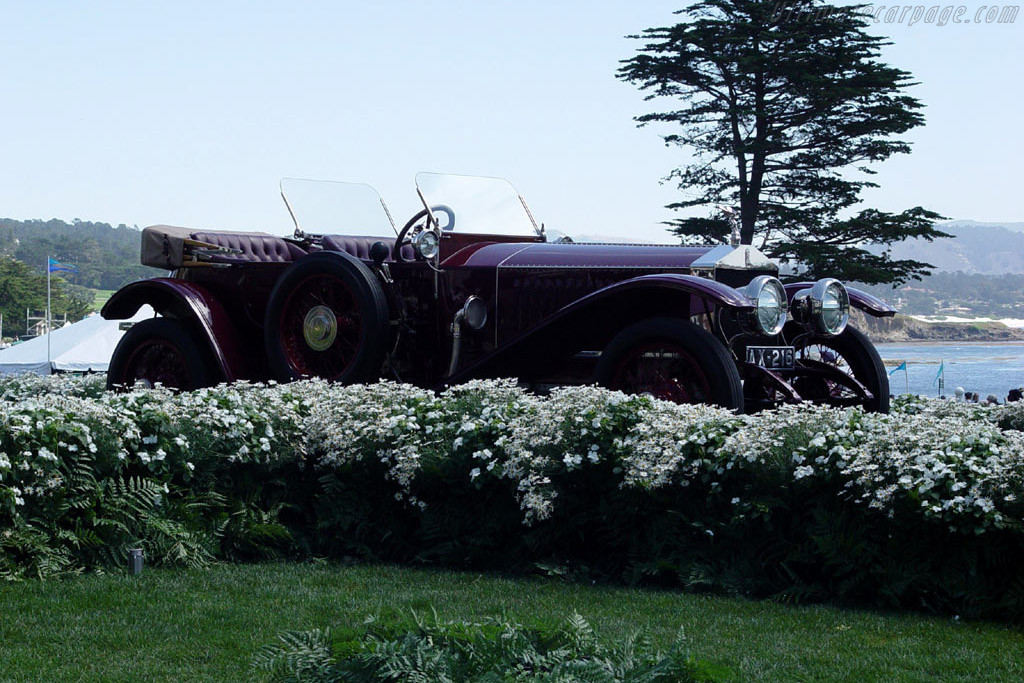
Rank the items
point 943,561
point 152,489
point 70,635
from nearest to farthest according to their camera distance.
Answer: point 70,635 < point 943,561 < point 152,489

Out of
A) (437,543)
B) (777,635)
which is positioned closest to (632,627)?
(777,635)

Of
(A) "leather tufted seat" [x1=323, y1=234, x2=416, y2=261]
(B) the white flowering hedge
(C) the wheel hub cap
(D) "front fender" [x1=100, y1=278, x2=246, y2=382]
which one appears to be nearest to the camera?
(B) the white flowering hedge

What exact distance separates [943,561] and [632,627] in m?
1.33

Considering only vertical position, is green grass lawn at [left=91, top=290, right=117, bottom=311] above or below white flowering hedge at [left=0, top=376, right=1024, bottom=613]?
below

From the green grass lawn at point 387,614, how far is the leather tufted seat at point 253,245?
176 inches

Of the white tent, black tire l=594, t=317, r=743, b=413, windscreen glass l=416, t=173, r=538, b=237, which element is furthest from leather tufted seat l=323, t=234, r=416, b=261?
the white tent

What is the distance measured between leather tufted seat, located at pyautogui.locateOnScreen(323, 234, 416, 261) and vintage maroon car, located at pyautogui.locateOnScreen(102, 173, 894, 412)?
0.09 feet

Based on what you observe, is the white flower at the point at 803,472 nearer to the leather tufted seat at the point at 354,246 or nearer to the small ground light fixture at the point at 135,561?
the small ground light fixture at the point at 135,561

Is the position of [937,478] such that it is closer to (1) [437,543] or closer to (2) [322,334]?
(1) [437,543]

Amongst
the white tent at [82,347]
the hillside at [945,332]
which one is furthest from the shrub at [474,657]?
the hillside at [945,332]

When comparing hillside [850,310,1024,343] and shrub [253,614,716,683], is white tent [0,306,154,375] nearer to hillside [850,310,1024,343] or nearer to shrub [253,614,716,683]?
shrub [253,614,716,683]

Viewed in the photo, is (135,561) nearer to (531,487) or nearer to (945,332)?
(531,487)

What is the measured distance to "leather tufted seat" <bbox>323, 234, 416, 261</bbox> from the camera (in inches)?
358

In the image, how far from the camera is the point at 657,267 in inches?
288
